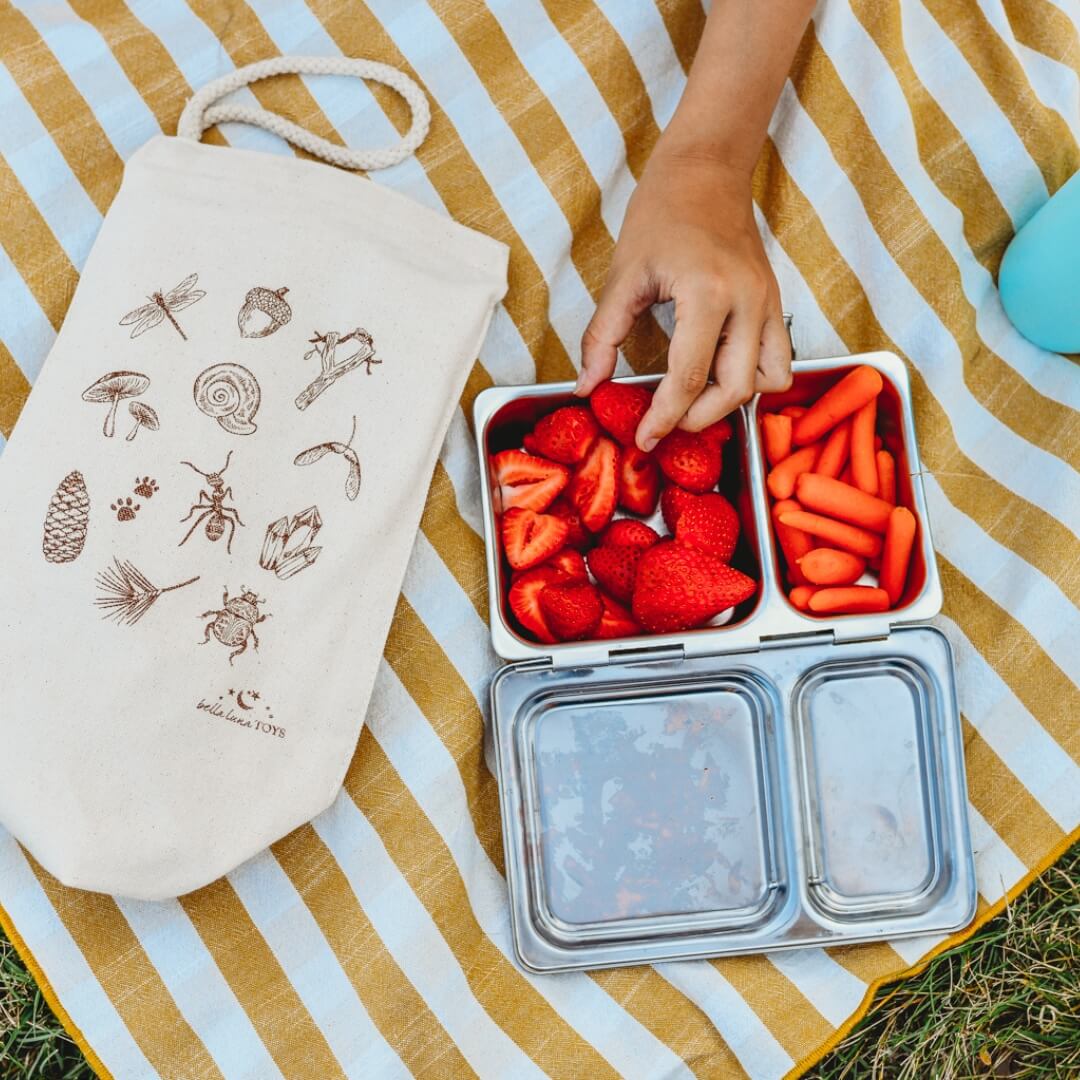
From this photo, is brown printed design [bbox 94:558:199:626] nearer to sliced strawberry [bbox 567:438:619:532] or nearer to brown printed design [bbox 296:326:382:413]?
brown printed design [bbox 296:326:382:413]

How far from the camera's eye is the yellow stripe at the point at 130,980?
0.88 metres

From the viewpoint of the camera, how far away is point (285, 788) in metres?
0.82

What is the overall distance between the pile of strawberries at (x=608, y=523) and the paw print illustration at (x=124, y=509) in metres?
0.30

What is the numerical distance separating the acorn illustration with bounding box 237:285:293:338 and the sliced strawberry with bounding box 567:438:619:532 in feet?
0.92

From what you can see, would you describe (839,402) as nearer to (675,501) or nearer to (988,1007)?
(675,501)

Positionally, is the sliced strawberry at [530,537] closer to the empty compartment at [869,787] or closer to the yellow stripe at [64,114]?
the empty compartment at [869,787]

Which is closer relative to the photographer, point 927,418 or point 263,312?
point 263,312

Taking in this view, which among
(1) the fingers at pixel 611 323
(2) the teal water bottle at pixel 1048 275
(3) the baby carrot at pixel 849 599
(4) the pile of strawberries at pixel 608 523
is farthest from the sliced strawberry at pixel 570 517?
(2) the teal water bottle at pixel 1048 275

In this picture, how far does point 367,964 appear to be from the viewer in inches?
35.3

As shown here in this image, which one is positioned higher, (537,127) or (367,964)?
(537,127)

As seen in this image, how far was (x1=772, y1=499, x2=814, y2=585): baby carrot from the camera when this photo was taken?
891 millimetres

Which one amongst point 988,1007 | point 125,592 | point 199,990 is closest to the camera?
point 125,592

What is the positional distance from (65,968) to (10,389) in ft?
1.66

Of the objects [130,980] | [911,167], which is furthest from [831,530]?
[130,980]
